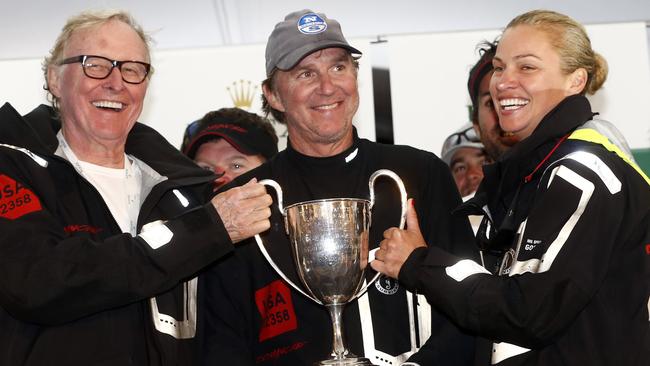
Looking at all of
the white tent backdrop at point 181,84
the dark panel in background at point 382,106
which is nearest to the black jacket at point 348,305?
the dark panel in background at point 382,106

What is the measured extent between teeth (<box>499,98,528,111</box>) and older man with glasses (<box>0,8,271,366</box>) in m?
0.78

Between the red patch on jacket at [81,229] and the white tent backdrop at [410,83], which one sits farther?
the white tent backdrop at [410,83]

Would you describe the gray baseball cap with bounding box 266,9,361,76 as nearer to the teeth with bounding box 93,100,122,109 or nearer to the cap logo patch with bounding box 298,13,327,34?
the cap logo patch with bounding box 298,13,327,34

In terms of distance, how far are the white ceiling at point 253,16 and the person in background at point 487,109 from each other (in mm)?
1289

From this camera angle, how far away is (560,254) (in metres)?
Answer: 2.66

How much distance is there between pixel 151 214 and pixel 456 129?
201cm

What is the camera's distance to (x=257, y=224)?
10.2 ft

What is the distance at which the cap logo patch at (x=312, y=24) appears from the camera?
3.48 metres

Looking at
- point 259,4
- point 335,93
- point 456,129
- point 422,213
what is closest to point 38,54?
point 259,4

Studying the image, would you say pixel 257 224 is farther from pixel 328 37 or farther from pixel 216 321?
pixel 328 37

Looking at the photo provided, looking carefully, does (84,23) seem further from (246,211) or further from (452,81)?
(452,81)

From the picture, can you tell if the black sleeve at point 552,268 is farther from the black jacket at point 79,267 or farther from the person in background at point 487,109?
the person in background at point 487,109

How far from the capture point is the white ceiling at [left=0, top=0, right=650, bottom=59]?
5566 millimetres

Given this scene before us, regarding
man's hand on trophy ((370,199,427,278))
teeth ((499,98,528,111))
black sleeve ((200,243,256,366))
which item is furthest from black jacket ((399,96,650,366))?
black sleeve ((200,243,256,366))
